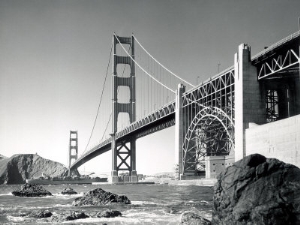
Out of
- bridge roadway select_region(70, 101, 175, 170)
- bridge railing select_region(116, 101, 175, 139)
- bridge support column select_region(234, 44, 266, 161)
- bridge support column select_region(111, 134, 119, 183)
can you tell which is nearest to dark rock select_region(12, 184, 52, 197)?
bridge support column select_region(234, 44, 266, 161)

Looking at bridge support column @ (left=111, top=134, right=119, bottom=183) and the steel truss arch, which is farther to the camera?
bridge support column @ (left=111, top=134, right=119, bottom=183)

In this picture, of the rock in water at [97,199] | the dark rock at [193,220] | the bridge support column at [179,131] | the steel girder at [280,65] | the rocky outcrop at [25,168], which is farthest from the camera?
the rocky outcrop at [25,168]

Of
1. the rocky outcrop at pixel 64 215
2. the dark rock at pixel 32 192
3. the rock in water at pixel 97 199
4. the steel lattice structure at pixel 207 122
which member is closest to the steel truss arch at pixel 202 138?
the steel lattice structure at pixel 207 122

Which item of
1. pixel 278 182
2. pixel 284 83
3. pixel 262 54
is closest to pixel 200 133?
pixel 284 83

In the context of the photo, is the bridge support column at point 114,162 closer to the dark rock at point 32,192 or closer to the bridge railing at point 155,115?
the bridge railing at point 155,115

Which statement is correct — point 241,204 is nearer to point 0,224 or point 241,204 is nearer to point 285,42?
point 0,224

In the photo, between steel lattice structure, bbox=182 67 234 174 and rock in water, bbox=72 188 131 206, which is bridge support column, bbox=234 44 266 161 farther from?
rock in water, bbox=72 188 131 206
